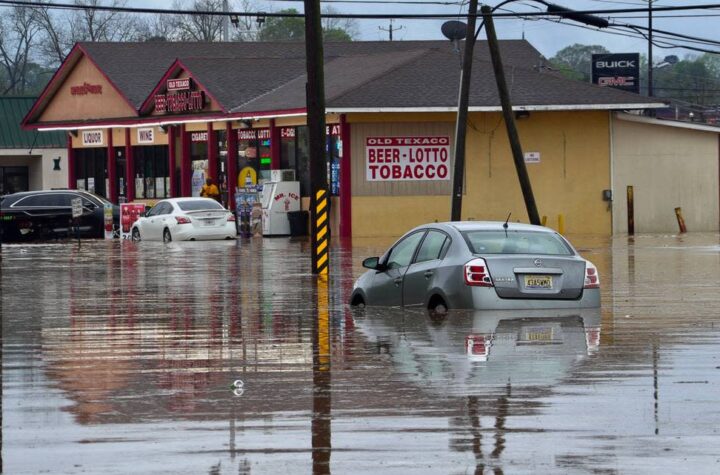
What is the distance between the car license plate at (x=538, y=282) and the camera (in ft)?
58.6

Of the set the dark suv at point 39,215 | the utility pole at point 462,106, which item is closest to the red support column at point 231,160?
the dark suv at point 39,215

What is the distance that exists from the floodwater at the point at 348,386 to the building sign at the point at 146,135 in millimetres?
33695

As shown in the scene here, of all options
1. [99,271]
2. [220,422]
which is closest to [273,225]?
[99,271]

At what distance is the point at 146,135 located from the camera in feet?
188

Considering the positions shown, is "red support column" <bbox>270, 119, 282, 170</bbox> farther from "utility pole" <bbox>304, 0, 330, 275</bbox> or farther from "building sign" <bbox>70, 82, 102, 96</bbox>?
"utility pole" <bbox>304, 0, 330, 275</bbox>

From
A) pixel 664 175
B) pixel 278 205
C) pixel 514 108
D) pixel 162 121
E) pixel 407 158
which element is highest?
pixel 162 121

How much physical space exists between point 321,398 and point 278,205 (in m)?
35.3

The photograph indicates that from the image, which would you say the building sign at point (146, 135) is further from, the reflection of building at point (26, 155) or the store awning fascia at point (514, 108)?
the store awning fascia at point (514, 108)

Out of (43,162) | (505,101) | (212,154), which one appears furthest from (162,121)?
(505,101)

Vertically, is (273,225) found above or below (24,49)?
below

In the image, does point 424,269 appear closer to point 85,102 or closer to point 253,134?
point 253,134

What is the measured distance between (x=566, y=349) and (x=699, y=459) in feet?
18.2

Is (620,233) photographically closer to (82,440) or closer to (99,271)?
(99,271)

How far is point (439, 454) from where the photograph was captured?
9281mm
